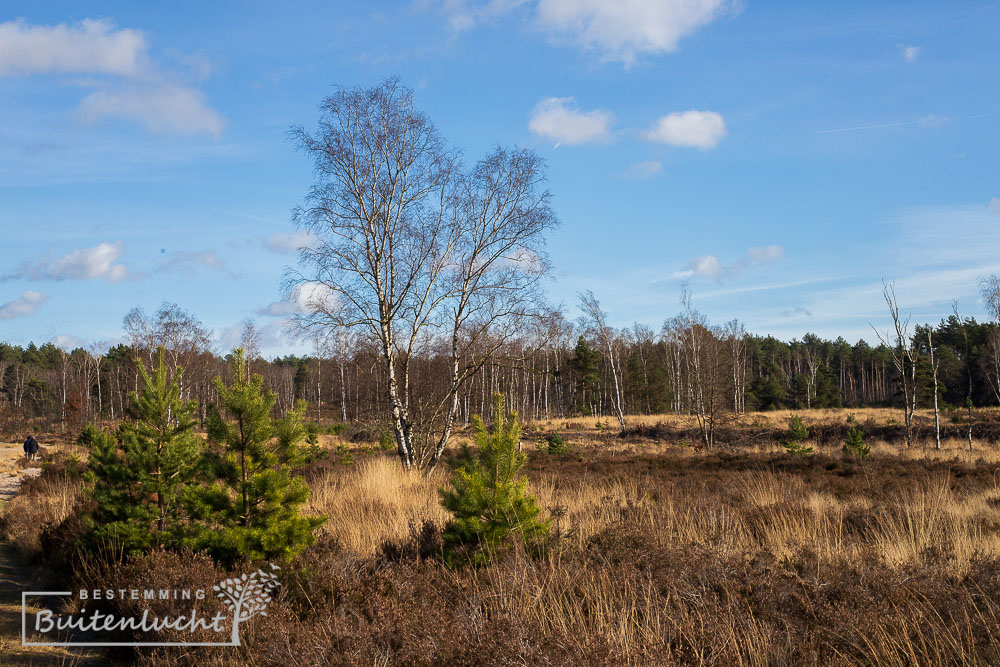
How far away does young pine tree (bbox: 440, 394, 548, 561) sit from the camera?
5.78 metres

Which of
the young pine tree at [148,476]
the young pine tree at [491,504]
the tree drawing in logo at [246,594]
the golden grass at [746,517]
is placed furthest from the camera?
the young pine tree at [148,476]

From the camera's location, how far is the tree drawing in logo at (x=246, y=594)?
4.62m

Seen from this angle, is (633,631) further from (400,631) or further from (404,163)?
(404,163)

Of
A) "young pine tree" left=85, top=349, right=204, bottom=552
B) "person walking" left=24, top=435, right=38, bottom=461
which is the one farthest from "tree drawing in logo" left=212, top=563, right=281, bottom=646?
"person walking" left=24, top=435, right=38, bottom=461

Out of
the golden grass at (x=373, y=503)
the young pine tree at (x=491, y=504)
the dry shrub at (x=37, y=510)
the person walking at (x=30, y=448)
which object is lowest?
the person walking at (x=30, y=448)

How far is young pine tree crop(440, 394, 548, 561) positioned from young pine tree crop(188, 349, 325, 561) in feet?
4.97

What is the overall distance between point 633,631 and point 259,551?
3.67 metres

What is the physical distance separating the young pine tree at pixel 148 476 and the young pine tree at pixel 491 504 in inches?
128

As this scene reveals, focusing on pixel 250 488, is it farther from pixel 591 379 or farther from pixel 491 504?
pixel 591 379

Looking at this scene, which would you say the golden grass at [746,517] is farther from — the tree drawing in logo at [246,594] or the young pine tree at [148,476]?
the young pine tree at [148,476]

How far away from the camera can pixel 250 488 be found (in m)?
6.09

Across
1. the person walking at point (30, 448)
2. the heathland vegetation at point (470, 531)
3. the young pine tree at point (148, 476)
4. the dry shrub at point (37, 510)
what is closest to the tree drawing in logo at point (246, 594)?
the heathland vegetation at point (470, 531)

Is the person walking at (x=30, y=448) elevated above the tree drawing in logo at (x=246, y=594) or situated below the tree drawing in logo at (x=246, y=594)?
below

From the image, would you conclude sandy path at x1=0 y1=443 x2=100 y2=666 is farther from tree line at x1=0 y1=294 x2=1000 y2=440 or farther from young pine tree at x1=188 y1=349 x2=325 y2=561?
tree line at x1=0 y1=294 x2=1000 y2=440
